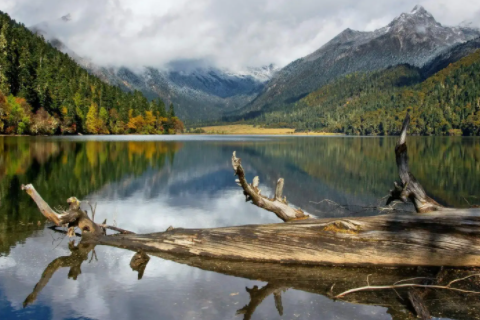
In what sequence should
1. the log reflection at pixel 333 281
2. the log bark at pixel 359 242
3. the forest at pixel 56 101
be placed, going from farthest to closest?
the forest at pixel 56 101, the log bark at pixel 359 242, the log reflection at pixel 333 281

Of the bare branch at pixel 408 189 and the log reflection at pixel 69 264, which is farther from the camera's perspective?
the bare branch at pixel 408 189

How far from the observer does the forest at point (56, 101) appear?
342ft

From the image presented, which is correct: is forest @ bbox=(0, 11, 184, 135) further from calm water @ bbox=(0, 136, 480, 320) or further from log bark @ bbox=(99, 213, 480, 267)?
log bark @ bbox=(99, 213, 480, 267)

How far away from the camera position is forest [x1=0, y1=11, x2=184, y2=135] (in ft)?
342

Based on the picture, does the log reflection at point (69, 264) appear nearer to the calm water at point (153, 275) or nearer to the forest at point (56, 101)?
the calm water at point (153, 275)

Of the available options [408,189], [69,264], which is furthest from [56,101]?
[408,189]

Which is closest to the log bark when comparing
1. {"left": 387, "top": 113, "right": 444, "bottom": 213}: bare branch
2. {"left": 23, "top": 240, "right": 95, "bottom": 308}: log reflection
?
{"left": 387, "top": 113, "right": 444, "bottom": 213}: bare branch

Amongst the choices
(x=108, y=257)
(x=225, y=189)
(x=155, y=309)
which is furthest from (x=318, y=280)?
(x=225, y=189)

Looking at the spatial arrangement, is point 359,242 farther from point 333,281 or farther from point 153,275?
point 153,275

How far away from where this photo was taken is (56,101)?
11994cm

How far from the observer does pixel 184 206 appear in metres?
19.5

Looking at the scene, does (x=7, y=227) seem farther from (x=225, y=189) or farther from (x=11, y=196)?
(x=225, y=189)

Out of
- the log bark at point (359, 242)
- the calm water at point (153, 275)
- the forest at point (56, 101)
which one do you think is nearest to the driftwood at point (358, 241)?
the log bark at point (359, 242)

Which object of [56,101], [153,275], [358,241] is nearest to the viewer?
[153,275]
